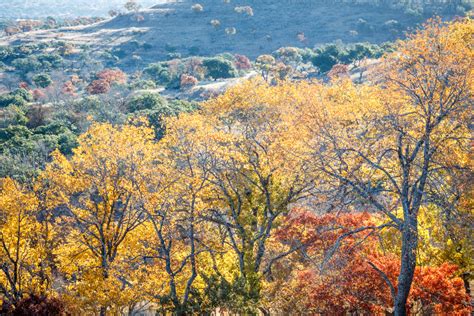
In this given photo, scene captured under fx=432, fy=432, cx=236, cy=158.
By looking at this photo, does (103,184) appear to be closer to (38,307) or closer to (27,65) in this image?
(38,307)

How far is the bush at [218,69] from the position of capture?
351 ft

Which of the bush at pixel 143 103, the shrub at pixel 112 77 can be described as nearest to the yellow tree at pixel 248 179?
the bush at pixel 143 103

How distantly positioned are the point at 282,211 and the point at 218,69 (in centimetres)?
8617

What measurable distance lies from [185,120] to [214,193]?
4932mm

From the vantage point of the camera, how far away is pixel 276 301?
2245cm

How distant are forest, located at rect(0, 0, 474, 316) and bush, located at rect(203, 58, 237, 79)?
3038 inches

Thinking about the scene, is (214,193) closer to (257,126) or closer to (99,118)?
(257,126)

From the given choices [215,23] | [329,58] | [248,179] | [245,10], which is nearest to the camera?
[248,179]

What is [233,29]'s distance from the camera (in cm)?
16625

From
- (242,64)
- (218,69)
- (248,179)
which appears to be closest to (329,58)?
(218,69)

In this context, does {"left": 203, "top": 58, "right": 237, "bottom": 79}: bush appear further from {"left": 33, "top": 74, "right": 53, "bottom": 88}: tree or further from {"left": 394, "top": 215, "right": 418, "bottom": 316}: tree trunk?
{"left": 394, "top": 215, "right": 418, "bottom": 316}: tree trunk

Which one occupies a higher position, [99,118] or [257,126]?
[257,126]

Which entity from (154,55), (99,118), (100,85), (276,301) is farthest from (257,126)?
(154,55)

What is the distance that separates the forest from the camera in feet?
62.4
